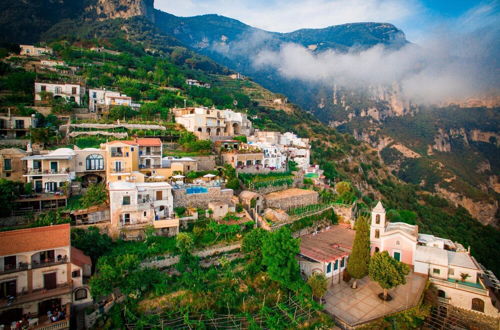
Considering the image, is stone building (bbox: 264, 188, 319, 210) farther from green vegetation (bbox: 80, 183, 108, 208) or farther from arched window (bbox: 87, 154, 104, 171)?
arched window (bbox: 87, 154, 104, 171)

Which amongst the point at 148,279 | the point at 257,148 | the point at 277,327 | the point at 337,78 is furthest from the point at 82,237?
the point at 337,78

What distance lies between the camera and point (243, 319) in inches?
794

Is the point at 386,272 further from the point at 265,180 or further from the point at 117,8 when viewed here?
the point at 117,8

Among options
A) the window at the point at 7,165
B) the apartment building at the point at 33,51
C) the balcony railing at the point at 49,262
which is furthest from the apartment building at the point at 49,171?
the apartment building at the point at 33,51

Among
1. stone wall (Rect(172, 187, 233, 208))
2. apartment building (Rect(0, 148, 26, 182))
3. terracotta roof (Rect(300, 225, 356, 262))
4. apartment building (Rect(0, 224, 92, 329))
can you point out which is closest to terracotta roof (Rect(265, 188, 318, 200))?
terracotta roof (Rect(300, 225, 356, 262))

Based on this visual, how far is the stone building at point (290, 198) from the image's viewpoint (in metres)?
32.4

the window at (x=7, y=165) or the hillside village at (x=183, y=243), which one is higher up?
the window at (x=7, y=165)

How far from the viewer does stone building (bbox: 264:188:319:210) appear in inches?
1277

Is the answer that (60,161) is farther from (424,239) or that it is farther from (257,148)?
(424,239)

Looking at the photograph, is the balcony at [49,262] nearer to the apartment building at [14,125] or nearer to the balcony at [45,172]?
the balcony at [45,172]

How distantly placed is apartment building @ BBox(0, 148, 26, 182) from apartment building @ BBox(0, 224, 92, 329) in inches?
384

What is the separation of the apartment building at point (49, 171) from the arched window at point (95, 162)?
1.52m

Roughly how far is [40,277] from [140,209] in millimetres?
7465

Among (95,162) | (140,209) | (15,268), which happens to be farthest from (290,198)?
(15,268)
